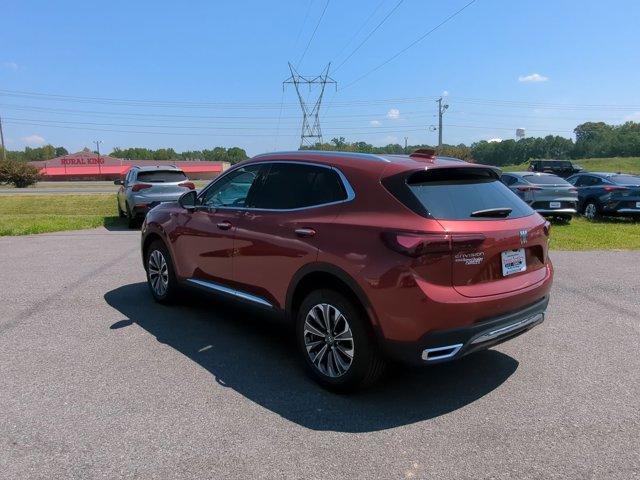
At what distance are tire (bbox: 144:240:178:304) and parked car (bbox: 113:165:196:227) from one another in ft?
23.5

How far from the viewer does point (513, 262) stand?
3721 millimetres

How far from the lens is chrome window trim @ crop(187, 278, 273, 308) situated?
440 cm

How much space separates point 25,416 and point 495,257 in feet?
11.0

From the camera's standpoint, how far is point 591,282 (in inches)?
287

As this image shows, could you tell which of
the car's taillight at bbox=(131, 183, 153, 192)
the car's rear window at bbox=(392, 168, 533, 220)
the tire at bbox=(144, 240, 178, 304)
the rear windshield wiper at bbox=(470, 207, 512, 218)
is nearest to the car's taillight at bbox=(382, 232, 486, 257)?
the car's rear window at bbox=(392, 168, 533, 220)

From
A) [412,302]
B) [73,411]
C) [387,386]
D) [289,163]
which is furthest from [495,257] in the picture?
[73,411]

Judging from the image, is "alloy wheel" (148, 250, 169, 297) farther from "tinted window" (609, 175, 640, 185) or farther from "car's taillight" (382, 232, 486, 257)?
"tinted window" (609, 175, 640, 185)

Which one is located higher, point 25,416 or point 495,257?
point 495,257

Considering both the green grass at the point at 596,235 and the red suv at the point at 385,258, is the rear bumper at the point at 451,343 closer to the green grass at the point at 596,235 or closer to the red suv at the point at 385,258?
the red suv at the point at 385,258

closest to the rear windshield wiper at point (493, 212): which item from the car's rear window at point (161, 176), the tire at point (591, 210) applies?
the car's rear window at point (161, 176)

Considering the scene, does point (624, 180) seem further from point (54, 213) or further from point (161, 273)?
point (54, 213)

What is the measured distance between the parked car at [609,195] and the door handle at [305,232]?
47.3 feet

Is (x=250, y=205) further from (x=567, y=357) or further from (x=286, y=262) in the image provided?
(x=567, y=357)

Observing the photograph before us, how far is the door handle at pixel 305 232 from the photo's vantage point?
12.6 ft
